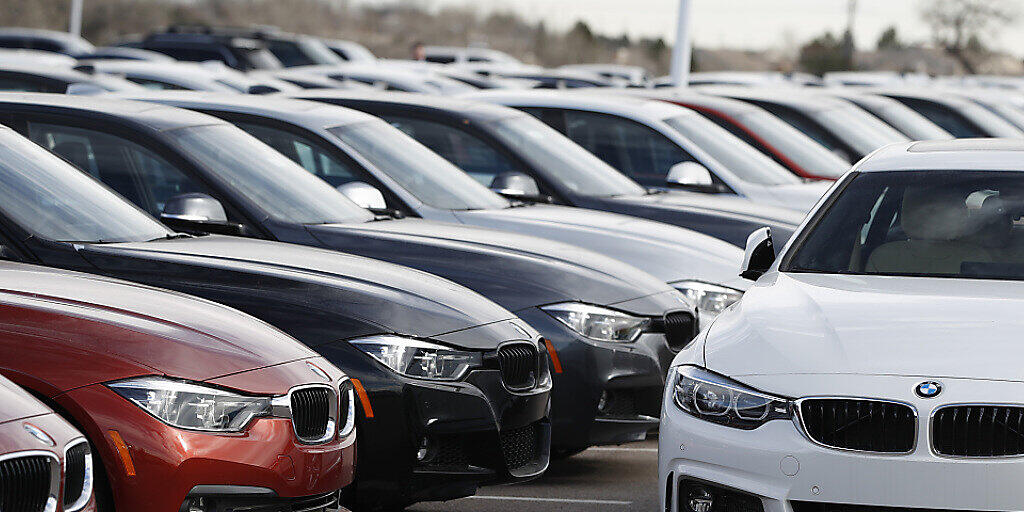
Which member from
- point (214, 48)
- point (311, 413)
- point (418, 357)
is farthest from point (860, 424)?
point (214, 48)

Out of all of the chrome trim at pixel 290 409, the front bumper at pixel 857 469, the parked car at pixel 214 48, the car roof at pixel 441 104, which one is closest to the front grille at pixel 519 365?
the chrome trim at pixel 290 409

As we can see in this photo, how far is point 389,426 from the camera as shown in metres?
5.60

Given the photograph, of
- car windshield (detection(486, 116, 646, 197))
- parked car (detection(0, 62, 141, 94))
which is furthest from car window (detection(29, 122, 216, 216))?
parked car (detection(0, 62, 141, 94))

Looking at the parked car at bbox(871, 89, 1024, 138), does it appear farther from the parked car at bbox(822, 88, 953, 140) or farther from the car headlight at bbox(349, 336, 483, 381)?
the car headlight at bbox(349, 336, 483, 381)

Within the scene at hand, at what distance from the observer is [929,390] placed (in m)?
4.62

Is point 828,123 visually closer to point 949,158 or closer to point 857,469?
point 949,158

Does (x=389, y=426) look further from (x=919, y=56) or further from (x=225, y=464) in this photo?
(x=919, y=56)

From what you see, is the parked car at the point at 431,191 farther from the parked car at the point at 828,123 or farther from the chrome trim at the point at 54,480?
the parked car at the point at 828,123

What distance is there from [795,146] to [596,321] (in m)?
6.62

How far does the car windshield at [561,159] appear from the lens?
10.3 meters

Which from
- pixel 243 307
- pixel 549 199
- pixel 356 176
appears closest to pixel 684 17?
pixel 549 199

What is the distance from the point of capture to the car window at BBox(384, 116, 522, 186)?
10242mm

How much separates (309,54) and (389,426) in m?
25.5

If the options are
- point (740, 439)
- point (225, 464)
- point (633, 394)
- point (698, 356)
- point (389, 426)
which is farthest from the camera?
point (633, 394)
